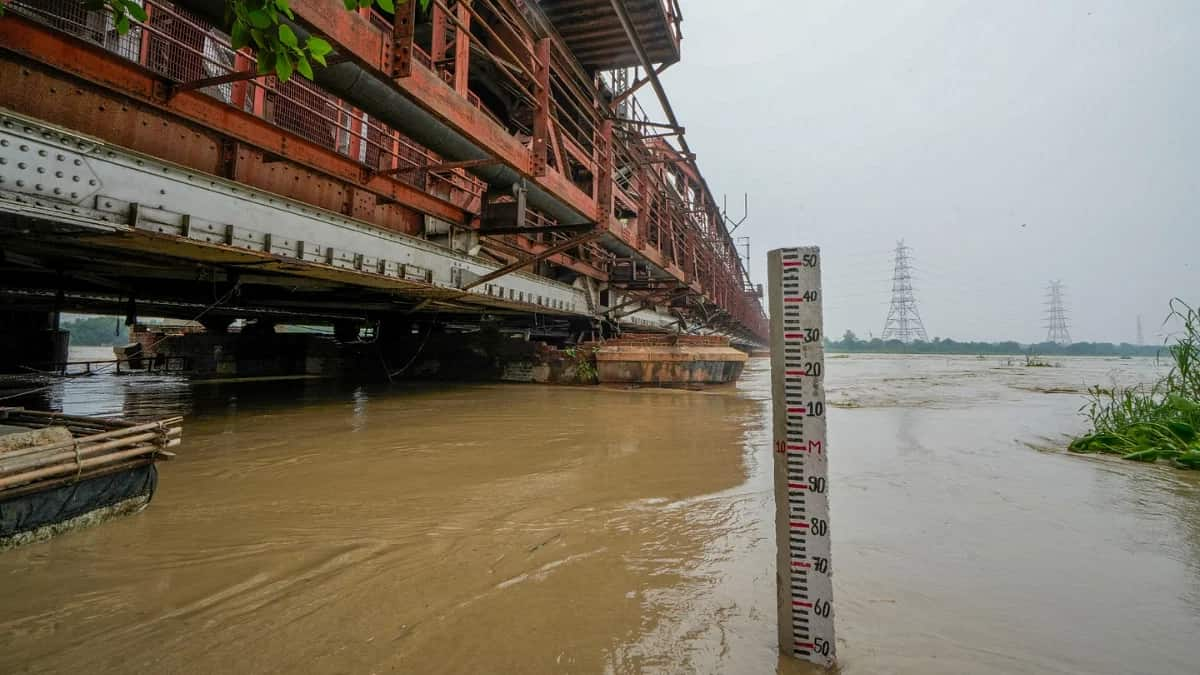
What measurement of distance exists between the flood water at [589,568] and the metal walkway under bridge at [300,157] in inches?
84.8

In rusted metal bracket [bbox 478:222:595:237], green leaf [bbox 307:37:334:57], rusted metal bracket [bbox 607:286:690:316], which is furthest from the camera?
rusted metal bracket [bbox 607:286:690:316]

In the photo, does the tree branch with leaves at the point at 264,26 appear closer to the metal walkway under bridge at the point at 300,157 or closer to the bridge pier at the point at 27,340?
the metal walkway under bridge at the point at 300,157

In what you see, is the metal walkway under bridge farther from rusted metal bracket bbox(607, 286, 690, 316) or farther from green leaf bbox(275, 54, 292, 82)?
rusted metal bracket bbox(607, 286, 690, 316)

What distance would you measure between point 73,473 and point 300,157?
4.78 m

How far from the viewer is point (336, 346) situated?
51.8 feet

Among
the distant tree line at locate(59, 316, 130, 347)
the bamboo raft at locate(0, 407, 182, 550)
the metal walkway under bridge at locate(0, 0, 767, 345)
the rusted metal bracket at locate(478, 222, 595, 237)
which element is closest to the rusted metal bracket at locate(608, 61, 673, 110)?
the metal walkway under bridge at locate(0, 0, 767, 345)

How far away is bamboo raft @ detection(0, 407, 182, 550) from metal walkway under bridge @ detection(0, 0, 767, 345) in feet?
6.39

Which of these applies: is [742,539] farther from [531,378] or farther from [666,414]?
[531,378]

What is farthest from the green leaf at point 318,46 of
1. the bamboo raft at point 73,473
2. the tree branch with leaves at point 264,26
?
the bamboo raft at point 73,473

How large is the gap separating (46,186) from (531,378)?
10776mm

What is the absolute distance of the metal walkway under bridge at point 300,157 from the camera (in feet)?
12.5

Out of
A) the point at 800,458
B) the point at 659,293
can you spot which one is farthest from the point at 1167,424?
the point at 659,293

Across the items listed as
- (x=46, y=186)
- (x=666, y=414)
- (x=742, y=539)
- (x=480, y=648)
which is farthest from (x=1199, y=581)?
(x=46, y=186)

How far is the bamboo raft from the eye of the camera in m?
2.15
